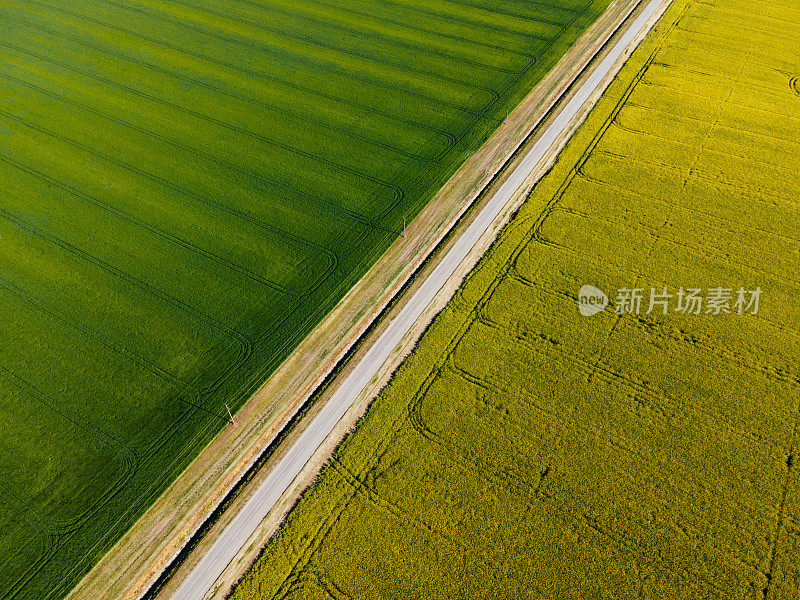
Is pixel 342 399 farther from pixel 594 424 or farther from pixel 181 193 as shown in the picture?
pixel 181 193

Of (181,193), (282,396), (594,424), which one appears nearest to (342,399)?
(282,396)

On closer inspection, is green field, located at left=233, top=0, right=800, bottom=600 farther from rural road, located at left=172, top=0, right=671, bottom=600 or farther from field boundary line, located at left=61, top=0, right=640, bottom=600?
field boundary line, located at left=61, top=0, right=640, bottom=600

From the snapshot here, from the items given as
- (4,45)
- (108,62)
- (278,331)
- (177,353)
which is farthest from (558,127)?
(4,45)

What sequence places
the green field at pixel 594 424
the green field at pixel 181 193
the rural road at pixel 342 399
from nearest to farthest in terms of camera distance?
the green field at pixel 594 424, the rural road at pixel 342 399, the green field at pixel 181 193

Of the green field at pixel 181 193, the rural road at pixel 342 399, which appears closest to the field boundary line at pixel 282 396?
the green field at pixel 181 193

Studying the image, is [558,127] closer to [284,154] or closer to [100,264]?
[284,154]

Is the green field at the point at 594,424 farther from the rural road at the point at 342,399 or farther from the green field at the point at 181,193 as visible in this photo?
the green field at the point at 181,193
